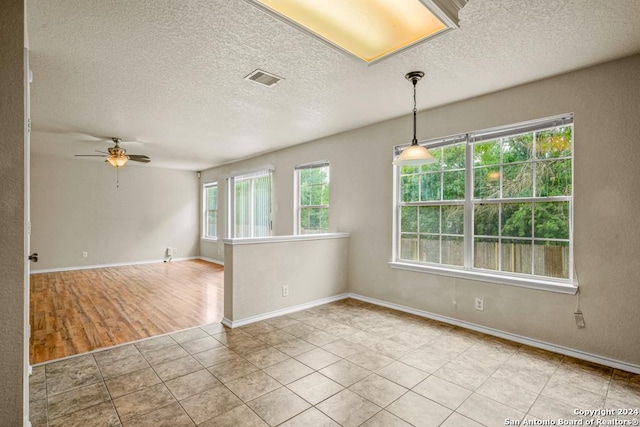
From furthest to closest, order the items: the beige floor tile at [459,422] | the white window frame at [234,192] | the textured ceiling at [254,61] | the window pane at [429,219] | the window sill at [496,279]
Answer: the white window frame at [234,192], the window pane at [429,219], the window sill at [496,279], the textured ceiling at [254,61], the beige floor tile at [459,422]

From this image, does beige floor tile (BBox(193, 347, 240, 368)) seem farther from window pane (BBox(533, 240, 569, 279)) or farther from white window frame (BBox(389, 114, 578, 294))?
Result: window pane (BBox(533, 240, 569, 279))

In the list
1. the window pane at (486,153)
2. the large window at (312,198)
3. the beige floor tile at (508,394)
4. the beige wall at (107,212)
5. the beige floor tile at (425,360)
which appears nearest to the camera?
the beige floor tile at (508,394)

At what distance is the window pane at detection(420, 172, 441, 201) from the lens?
3936 millimetres

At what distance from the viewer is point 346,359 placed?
112 inches

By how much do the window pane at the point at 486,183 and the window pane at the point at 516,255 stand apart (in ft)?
1.74

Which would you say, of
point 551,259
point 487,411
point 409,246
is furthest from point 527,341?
point 409,246

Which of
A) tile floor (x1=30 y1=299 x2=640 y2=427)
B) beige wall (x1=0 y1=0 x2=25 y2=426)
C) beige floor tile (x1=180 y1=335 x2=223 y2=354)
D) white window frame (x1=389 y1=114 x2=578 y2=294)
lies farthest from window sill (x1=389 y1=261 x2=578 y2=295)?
beige wall (x1=0 y1=0 x2=25 y2=426)

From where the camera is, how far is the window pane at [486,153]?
11.4ft

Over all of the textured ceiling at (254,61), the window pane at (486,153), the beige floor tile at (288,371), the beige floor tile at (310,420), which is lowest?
the beige floor tile at (310,420)

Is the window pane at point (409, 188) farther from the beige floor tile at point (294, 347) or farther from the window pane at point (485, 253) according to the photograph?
the beige floor tile at point (294, 347)

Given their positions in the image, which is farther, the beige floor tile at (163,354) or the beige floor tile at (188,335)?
the beige floor tile at (188,335)

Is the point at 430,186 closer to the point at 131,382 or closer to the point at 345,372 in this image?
the point at 345,372

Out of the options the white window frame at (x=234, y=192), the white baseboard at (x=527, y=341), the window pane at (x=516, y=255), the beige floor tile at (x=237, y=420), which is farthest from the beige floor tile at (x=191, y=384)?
the white window frame at (x=234, y=192)

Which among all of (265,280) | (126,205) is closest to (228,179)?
(126,205)
